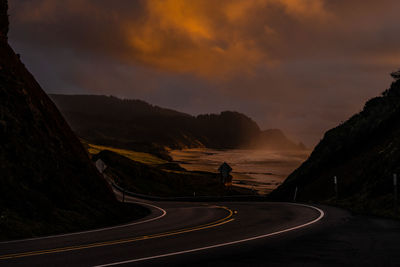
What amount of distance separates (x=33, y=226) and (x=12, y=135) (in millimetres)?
5788

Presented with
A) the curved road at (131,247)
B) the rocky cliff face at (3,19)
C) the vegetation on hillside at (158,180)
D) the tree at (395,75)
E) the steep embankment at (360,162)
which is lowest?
the vegetation on hillside at (158,180)

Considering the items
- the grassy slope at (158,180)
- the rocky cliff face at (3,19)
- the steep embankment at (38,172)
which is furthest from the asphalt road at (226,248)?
the grassy slope at (158,180)

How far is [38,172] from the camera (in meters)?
19.0

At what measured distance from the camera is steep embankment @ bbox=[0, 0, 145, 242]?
16.0 metres

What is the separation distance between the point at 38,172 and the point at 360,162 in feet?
76.6

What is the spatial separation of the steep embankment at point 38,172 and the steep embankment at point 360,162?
13.8 metres

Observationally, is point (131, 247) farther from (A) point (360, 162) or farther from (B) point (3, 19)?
(A) point (360, 162)

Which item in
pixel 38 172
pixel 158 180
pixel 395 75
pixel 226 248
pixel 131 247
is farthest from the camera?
pixel 158 180

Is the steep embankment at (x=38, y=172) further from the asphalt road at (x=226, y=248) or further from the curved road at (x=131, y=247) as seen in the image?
the asphalt road at (x=226, y=248)

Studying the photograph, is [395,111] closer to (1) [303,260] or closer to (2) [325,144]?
(2) [325,144]

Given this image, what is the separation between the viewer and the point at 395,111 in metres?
34.9

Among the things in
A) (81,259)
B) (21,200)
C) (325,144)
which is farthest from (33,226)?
(325,144)

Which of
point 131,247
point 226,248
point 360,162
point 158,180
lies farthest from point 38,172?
point 158,180

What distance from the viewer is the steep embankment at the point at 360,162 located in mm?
22938
